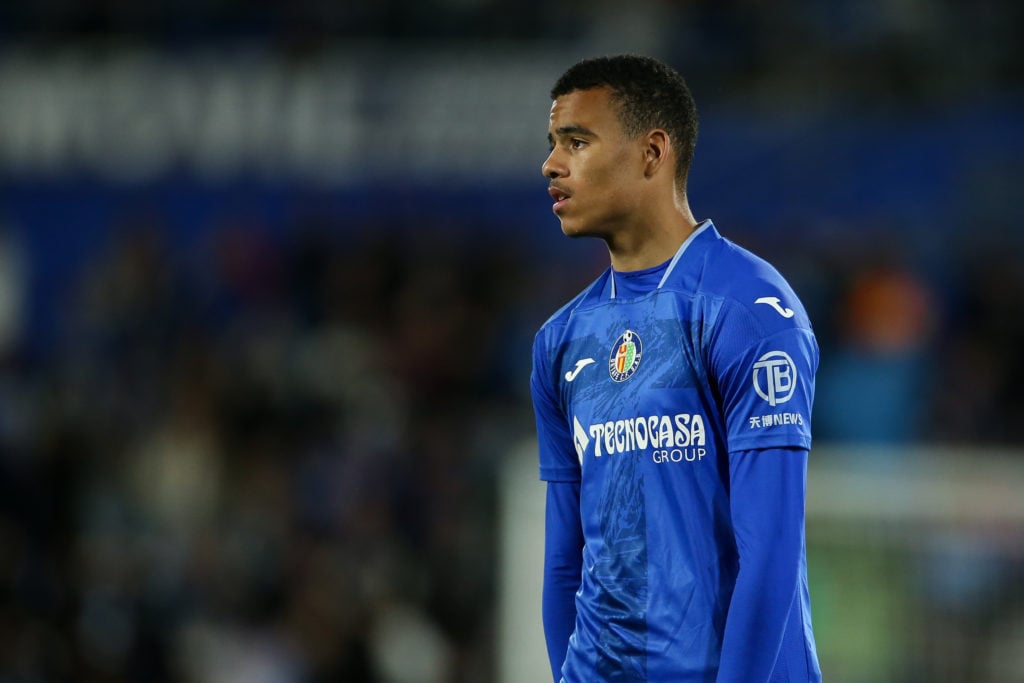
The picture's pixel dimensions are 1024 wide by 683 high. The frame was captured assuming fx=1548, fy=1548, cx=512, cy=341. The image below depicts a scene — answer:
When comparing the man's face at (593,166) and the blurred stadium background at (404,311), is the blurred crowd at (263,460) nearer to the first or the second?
the blurred stadium background at (404,311)

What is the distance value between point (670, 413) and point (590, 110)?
64 cm

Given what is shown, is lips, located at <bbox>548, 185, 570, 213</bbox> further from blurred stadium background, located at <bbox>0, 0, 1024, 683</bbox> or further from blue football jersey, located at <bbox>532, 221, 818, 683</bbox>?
blurred stadium background, located at <bbox>0, 0, 1024, 683</bbox>

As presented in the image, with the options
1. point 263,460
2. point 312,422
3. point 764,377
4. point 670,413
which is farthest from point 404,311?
point 764,377

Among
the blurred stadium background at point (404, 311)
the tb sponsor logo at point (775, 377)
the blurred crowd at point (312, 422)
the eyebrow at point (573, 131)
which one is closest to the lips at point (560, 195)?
the eyebrow at point (573, 131)

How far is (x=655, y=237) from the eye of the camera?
3188mm

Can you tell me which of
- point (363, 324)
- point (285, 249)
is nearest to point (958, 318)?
point (363, 324)

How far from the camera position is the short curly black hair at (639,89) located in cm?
313

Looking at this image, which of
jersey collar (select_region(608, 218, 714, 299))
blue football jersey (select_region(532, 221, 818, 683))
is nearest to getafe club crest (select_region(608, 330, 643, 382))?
blue football jersey (select_region(532, 221, 818, 683))

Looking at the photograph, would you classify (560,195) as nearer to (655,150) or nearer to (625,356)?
(655,150)

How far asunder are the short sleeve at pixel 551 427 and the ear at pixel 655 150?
18.7 inches

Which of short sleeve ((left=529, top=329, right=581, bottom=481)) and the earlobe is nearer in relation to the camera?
the earlobe

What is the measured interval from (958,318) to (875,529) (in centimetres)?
235

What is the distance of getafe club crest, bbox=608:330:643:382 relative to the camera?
3123mm

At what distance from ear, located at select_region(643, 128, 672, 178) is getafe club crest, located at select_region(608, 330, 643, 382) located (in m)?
0.34
